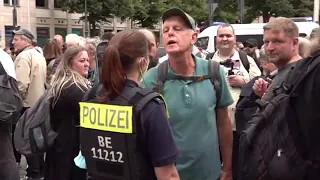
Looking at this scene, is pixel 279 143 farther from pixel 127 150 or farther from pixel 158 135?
pixel 127 150

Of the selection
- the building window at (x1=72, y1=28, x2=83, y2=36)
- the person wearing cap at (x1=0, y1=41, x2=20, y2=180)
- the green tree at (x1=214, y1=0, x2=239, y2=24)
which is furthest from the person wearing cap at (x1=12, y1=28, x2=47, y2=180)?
the green tree at (x1=214, y1=0, x2=239, y2=24)

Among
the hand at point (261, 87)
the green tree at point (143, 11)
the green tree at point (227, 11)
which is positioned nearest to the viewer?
the hand at point (261, 87)

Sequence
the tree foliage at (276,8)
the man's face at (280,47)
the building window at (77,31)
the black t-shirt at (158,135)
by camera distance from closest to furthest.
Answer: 1. the black t-shirt at (158,135)
2. the man's face at (280,47)
3. the building window at (77,31)
4. the tree foliage at (276,8)

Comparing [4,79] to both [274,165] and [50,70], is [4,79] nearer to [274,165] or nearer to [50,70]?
[274,165]

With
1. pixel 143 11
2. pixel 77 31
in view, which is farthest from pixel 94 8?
pixel 77 31

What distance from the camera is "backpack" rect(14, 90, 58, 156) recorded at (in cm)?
431

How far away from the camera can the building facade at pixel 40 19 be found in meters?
31.0

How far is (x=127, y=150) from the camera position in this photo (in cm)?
247

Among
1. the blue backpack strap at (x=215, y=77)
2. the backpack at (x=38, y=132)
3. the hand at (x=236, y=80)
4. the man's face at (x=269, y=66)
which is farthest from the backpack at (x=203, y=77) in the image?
the hand at (x=236, y=80)

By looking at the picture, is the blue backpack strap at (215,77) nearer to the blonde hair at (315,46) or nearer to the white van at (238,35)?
the blonde hair at (315,46)

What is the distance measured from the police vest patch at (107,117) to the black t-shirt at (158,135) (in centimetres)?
9

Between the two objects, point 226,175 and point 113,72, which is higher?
point 113,72

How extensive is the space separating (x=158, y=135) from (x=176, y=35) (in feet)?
2.81

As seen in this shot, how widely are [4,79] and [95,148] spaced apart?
1685 millimetres
